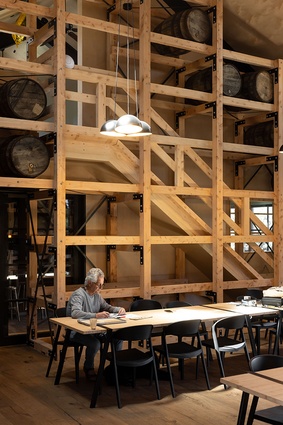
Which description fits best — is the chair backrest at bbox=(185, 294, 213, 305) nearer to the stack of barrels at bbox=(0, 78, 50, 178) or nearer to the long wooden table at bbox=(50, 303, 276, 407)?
the long wooden table at bbox=(50, 303, 276, 407)

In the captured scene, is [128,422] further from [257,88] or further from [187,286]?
[257,88]

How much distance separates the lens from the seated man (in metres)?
6.19

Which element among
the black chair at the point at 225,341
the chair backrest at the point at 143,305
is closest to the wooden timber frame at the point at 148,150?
the chair backrest at the point at 143,305

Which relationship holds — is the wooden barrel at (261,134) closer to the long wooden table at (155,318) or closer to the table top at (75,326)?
the long wooden table at (155,318)

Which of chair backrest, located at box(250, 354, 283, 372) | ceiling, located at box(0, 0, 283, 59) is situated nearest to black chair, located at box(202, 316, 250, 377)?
chair backrest, located at box(250, 354, 283, 372)

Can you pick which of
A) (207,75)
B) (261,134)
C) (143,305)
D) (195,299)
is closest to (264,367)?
(143,305)

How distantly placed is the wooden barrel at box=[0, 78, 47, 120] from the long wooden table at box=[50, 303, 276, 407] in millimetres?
2957

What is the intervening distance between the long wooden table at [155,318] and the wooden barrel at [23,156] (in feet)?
7.32

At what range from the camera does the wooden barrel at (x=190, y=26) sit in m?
9.17

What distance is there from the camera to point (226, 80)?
952 centimetres

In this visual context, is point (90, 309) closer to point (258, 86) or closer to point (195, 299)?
point (195, 299)

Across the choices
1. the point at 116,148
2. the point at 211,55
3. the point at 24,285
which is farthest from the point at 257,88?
the point at 24,285

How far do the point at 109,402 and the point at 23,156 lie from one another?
3.42 m

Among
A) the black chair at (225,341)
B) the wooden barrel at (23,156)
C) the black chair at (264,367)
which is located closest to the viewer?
the black chair at (264,367)
